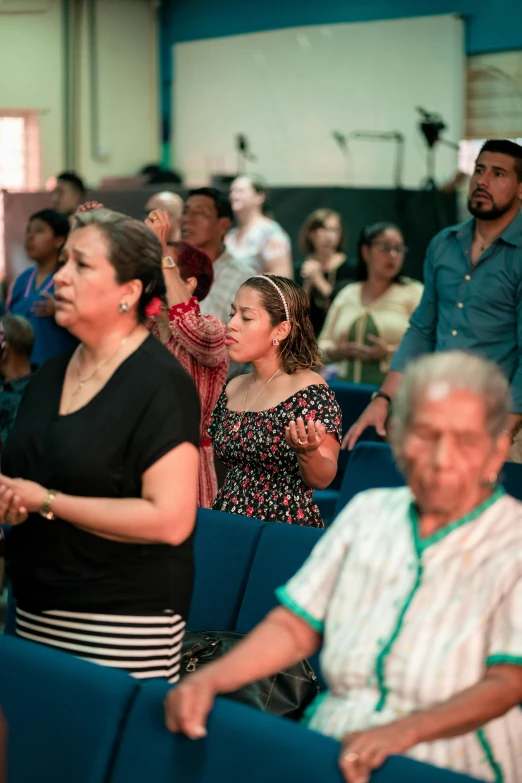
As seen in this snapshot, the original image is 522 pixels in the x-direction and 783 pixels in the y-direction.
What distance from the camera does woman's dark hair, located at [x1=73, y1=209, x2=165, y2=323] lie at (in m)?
1.95

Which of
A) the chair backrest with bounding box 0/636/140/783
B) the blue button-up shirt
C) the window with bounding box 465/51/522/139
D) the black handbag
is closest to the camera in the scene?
the chair backrest with bounding box 0/636/140/783

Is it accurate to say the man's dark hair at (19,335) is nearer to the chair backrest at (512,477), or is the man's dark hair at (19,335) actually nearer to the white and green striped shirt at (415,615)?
the chair backrest at (512,477)

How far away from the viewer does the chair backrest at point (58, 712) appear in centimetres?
161

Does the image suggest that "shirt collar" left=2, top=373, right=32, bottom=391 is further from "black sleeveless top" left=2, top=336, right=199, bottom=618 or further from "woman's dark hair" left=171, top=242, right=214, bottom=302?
"black sleeveless top" left=2, top=336, right=199, bottom=618

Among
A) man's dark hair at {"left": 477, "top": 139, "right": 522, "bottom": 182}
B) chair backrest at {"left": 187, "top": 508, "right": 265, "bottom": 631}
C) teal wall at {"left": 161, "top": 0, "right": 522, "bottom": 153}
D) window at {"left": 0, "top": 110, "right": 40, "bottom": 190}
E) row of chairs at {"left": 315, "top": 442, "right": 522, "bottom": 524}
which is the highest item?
teal wall at {"left": 161, "top": 0, "right": 522, "bottom": 153}

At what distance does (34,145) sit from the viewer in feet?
40.0

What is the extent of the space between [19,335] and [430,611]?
10.6 ft

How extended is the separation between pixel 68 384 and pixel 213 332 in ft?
4.19

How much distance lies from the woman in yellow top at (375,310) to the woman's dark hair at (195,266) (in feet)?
5.46

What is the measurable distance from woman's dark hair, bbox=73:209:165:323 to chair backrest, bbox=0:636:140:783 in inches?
25.3

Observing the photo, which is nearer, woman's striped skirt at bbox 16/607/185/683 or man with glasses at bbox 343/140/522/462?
woman's striped skirt at bbox 16/607/185/683

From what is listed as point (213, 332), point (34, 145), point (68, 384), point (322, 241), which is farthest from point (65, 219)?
point (34, 145)

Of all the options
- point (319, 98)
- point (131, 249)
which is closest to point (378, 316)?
point (131, 249)

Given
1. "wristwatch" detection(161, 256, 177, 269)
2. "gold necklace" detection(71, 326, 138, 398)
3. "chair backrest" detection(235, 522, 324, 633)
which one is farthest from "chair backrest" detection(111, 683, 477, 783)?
"wristwatch" detection(161, 256, 177, 269)
